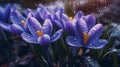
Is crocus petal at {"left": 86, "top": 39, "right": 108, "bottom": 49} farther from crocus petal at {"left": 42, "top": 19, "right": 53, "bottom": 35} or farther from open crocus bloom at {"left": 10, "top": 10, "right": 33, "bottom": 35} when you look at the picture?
open crocus bloom at {"left": 10, "top": 10, "right": 33, "bottom": 35}

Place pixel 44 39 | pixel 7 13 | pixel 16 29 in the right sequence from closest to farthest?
pixel 44 39 < pixel 16 29 < pixel 7 13

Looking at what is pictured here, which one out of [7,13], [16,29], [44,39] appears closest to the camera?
[44,39]

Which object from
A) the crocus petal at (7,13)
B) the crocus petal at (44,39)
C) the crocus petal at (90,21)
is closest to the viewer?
the crocus petal at (44,39)

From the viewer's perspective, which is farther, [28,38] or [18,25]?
[18,25]

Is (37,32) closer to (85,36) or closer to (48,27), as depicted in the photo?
(48,27)

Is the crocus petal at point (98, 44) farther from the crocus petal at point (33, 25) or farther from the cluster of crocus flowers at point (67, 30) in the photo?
the crocus petal at point (33, 25)

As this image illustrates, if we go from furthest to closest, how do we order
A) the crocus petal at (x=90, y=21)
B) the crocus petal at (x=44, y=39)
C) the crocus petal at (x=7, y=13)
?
the crocus petal at (x=7, y=13) < the crocus petal at (x=90, y=21) < the crocus petal at (x=44, y=39)

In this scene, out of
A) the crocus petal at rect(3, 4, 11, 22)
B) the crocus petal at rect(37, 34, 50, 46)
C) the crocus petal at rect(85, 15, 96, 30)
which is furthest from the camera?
the crocus petal at rect(3, 4, 11, 22)

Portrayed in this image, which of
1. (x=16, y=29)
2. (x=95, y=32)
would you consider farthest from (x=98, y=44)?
(x=16, y=29)

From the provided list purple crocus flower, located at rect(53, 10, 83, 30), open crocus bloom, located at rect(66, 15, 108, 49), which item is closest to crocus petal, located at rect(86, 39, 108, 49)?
open crocus bloom, located at rect(66, 15, 108, 49)

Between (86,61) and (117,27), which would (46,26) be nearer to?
(86,61)

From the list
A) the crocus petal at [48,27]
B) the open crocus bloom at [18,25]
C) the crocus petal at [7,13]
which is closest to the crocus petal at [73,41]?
the crocus petal at [48,27]

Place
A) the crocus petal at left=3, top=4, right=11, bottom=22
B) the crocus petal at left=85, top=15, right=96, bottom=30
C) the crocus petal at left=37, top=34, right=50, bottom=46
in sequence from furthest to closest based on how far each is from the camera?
1. the crocus petal at left=3, top=4, right=11, bottom=22
2. the crocus petal at left=85, top=15, right=96, bottom=30
3. the crocus petal at left=37, top=34, right=50, bottom=46
